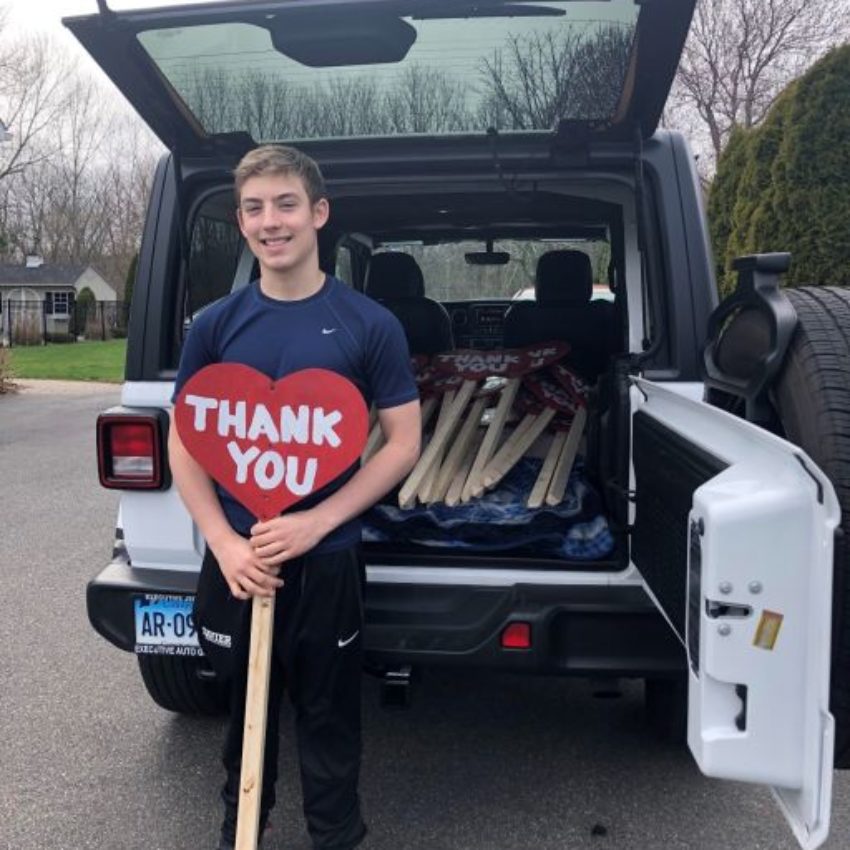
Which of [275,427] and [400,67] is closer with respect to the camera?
[275,427]

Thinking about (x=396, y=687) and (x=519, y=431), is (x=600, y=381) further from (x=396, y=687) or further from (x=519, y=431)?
(x=396, y=687)

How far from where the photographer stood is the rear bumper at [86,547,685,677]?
263 cm

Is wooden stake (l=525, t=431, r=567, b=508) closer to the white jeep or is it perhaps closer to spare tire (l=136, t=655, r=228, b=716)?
the white jeep

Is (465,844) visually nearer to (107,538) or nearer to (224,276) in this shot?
(224,276)

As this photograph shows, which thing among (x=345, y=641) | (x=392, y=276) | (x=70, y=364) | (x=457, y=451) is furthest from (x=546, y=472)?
(x=70, y=364)

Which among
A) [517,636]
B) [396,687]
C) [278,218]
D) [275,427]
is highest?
[278,218]

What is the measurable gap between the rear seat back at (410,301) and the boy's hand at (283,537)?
2.41 metres

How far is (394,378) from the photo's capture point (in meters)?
2.44

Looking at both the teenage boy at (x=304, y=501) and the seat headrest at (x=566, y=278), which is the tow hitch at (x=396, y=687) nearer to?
the teenage boy at (x=304, y=501)

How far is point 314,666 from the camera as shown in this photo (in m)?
2.48

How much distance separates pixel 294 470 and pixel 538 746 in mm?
1684

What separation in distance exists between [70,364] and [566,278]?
22.3 m

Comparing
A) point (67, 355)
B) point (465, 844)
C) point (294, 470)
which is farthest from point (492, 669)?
point (67, 355)

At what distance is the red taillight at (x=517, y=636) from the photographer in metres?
2.64
